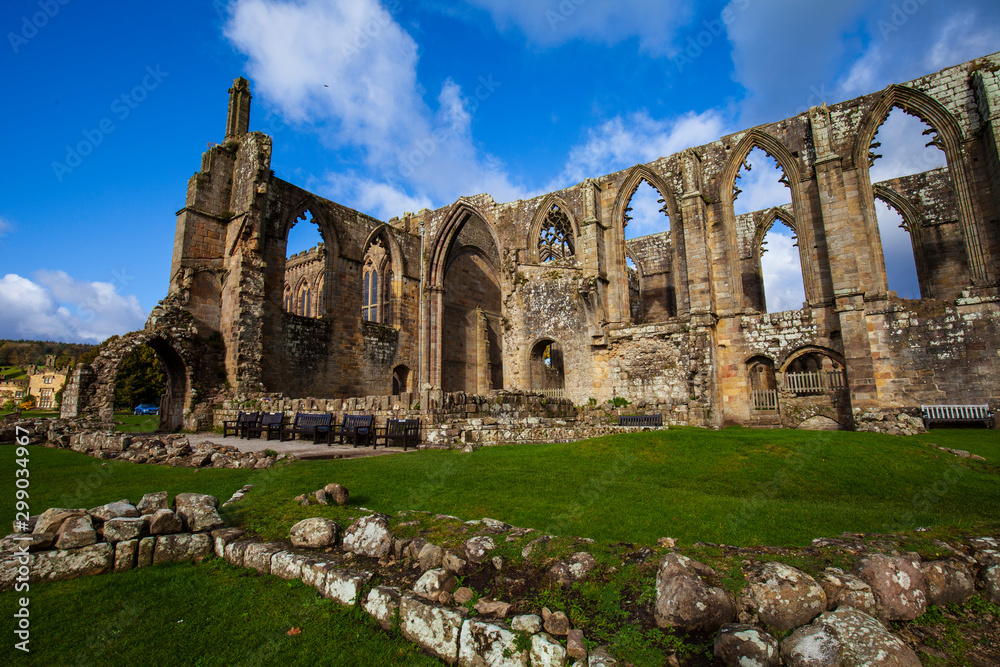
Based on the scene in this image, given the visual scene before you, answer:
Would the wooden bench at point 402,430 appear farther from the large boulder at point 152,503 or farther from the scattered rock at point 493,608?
the scattered rock at point 493,608

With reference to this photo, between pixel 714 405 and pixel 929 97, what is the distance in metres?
11.6

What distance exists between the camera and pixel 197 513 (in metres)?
4.02

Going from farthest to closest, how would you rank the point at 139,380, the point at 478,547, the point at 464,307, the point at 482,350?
the point at 139,380
the point at 482,350
the point at 464,307
the point at 478,547

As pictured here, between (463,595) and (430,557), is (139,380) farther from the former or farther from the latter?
(463,595)

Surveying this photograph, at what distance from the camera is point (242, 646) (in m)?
2.62

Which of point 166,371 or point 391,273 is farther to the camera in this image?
point 391,273

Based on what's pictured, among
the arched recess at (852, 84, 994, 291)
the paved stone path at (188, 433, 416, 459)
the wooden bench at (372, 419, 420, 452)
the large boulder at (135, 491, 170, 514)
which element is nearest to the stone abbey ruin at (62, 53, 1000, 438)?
the arched recess at (852, 84, 994, 291)

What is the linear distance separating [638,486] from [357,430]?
678cm

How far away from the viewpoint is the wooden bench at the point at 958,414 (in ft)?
41.8

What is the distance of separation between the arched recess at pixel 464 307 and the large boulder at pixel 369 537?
1988 centimetres

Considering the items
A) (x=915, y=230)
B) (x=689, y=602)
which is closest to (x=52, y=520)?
(x=689, y=602)

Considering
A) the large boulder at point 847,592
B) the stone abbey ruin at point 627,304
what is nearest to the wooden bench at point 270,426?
the stone abbey ruin at point 627,304

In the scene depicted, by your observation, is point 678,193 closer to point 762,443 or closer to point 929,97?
point 929,97

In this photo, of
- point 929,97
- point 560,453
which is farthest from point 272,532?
point 929,97
